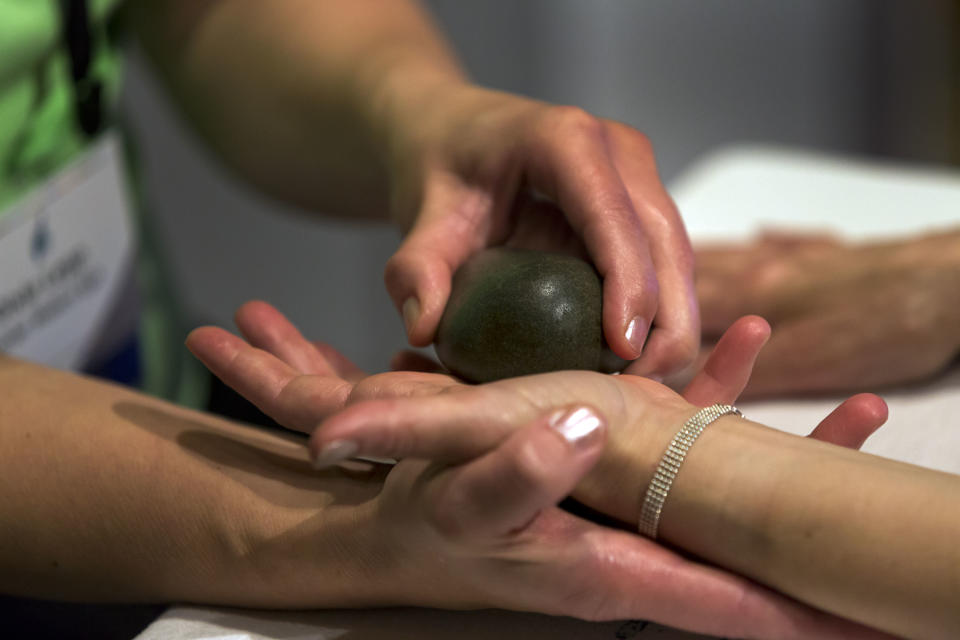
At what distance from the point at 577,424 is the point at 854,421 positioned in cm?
21

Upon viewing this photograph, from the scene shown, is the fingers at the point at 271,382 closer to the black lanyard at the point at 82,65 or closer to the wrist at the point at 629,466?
the wrist at the point at 629,466

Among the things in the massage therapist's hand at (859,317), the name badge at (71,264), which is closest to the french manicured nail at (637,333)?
the massage therapist's hand at (859,317)

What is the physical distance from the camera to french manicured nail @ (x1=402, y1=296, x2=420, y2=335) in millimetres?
622

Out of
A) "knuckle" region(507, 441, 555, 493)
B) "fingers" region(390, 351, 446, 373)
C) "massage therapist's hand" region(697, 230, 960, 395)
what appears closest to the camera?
"knuckle" region(507, 441, 555, 493)

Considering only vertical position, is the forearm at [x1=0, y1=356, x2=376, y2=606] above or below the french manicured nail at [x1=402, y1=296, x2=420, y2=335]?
below

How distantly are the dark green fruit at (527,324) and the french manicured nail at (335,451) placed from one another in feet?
0.52

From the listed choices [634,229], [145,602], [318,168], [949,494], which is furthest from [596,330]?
[318,168]

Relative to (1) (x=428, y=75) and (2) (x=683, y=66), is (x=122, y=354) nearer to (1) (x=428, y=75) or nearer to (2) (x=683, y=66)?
(1) (x=428, y=75)

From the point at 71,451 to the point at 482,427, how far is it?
1.01 ft

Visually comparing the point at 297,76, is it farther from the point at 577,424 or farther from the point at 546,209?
the point at 577,424

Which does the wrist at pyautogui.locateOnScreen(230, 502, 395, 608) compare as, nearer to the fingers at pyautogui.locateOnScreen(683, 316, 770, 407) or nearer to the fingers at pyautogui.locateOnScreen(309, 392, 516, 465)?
the fingers at pyautogui.locateOnScreen(309, 392, 516, 465)

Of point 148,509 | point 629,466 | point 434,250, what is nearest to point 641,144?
point 434,250

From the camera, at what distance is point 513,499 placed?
432mm

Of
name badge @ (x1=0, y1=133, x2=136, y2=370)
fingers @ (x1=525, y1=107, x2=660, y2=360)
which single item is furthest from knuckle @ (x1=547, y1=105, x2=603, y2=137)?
name badge @ (x1=0, y1=133, x2=136, y2=370)
